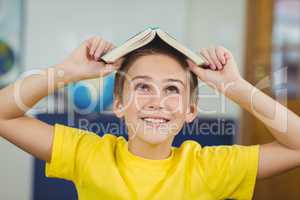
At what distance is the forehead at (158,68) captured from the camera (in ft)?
3.12

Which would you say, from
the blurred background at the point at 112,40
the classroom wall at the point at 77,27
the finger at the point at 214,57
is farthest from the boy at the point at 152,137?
the classroom wall at the point at 77,27

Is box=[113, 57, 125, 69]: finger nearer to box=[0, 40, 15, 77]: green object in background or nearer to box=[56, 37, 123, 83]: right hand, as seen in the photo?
box=[56, 37, 123, 83]: right hand

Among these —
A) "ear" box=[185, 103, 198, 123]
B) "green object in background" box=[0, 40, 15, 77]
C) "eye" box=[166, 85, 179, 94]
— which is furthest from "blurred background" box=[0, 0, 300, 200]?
"eye" box=[166, 85, 179, 94]

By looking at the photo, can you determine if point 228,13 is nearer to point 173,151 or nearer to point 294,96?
point 294,96

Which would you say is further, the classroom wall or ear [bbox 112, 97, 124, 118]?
the classroom wall

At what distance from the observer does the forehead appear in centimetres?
95

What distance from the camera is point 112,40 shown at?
2797mm

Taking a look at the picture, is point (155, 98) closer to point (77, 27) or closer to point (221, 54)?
point (221, 54)

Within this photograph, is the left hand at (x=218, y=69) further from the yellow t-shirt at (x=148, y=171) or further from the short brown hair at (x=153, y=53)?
the yellow t-shirt at (x=148, y=171)

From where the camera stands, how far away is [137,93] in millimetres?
954

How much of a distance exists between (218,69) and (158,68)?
0.14 m

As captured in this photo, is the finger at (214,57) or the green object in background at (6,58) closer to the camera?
the finger at (214,57)

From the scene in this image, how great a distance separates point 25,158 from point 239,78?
2.11 metres

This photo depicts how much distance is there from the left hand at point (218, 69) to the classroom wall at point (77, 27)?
1824 millimetres
